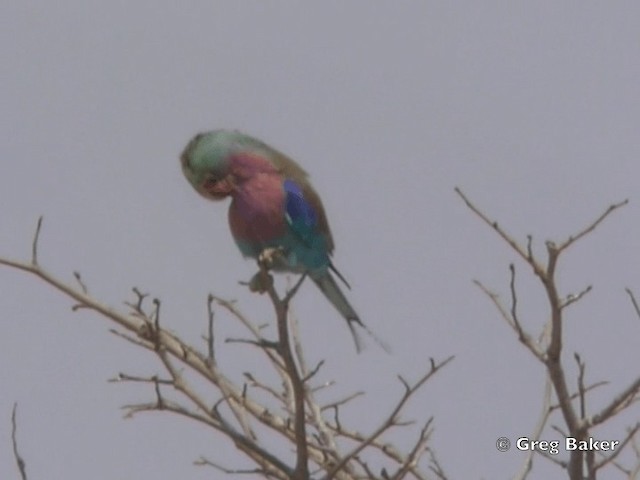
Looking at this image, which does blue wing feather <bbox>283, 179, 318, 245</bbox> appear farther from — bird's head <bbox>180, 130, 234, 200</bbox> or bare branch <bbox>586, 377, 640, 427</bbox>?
bare branch <bbox>586, 377, 640, 427</bbox>

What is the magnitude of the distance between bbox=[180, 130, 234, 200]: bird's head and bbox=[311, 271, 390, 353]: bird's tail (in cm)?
56

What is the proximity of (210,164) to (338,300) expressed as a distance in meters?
0.73

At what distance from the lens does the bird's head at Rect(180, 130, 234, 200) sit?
16.3 feet

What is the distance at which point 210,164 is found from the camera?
5.01m

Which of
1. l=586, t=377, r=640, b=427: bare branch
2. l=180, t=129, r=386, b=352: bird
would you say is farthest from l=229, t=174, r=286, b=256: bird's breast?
l=586, t=377, r=640, b=427: bare branch

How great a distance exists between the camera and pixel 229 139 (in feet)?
16.6

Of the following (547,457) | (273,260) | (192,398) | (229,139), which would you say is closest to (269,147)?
(229,139)

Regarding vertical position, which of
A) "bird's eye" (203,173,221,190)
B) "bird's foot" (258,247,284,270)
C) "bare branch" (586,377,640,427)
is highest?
"bird's eye" (203,173,221,190)

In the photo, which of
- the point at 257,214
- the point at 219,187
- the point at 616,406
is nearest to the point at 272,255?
the point at 257,214

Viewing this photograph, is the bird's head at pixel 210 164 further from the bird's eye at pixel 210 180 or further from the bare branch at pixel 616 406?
the bare branch at pixel 616 406

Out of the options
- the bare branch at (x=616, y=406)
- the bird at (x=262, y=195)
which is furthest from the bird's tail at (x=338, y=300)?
the bare branch at (x=616, y=406)

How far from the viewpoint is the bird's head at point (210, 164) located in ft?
16.3

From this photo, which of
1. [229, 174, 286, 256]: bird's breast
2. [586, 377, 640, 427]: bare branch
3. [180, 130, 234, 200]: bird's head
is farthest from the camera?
[180, 130, 234, 200]: bird's head

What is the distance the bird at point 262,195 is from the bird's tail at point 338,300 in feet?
0.12
